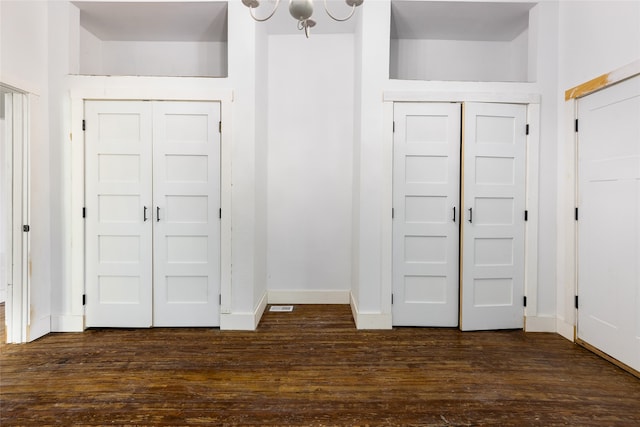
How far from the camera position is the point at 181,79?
2865 millimetres

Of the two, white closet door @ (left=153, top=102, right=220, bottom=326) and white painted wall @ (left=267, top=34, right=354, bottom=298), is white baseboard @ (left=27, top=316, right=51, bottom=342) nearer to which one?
white closet door @ (left=153, top=102, right=220, bottom=326)

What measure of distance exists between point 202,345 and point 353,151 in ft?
7.77

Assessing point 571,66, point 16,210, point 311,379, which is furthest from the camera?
point 571,66

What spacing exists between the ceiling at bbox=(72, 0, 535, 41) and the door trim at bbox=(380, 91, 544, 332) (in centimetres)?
83

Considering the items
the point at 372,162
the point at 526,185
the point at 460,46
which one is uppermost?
the point at 460,46

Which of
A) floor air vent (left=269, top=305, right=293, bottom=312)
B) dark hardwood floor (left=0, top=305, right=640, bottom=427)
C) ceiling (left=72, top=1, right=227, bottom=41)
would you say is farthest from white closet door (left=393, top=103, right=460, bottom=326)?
ceiling (left=72, top=1, right=227, bottom=41)

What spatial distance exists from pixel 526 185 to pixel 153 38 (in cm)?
405

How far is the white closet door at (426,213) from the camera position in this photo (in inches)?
114

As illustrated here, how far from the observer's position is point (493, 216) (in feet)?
9.57

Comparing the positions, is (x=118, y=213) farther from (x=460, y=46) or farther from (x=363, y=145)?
(x=460, y=46)

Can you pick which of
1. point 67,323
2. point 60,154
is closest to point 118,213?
point 60,154

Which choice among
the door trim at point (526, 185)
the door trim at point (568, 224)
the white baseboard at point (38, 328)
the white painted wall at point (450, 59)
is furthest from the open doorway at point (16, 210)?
the door trim at point (568, 224)

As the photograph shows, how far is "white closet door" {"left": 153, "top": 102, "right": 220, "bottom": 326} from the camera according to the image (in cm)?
288

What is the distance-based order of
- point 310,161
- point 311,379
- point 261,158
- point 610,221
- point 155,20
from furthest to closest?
point 310,161
point 261,158
point 155,20
point 610,221
point 311,379
